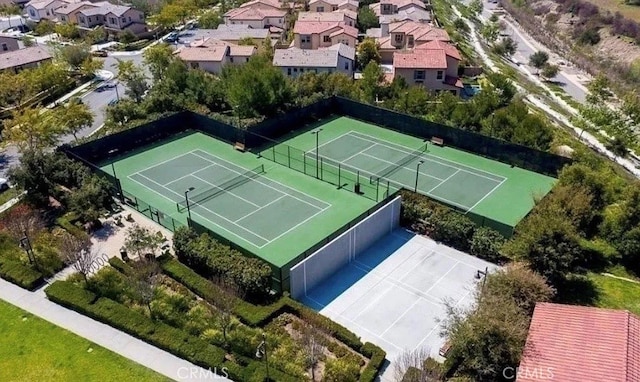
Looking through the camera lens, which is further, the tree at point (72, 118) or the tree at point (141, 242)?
the tree at point (72, 118)

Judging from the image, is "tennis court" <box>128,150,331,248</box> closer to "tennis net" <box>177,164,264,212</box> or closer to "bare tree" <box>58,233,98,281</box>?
"tennis net" <box>177,164,264,212</box>

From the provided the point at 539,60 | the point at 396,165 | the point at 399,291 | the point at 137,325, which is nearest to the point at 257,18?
the point at 539,60

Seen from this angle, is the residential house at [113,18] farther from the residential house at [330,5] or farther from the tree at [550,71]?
the tree at [550,71]

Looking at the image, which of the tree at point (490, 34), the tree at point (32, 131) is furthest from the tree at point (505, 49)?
the tree at point (32, 131)

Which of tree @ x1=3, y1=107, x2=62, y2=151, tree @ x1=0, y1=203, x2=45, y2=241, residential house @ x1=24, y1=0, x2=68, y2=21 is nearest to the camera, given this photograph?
tree @ x1=0, y1=203, x2=45, y2=241

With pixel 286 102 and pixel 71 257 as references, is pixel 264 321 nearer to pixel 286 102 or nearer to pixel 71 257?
pixel 71 257

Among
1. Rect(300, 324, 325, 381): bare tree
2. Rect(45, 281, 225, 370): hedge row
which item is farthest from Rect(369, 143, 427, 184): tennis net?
Rect(45, 281, 225, 370): hedge row

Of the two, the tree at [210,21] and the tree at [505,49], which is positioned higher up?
the tree at [210,21]
